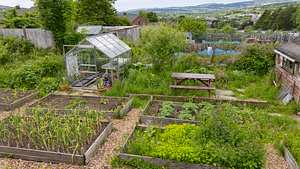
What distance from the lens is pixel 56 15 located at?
14477 mm

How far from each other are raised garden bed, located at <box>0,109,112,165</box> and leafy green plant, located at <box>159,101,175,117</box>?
5.44 ft

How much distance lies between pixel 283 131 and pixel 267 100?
261 cm

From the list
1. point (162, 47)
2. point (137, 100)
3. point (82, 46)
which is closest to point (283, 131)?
point (137, 100)

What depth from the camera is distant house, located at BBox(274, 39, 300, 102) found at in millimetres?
8738

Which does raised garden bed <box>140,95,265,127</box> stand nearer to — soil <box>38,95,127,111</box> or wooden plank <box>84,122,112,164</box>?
wooden plank <box>84,122,112,164</box>

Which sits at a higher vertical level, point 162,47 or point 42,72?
point 162,47

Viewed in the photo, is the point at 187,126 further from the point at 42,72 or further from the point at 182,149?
the point at 42,72

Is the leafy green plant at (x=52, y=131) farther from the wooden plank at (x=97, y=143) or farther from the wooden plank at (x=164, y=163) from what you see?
the wooden plank at (x=164, y=163)

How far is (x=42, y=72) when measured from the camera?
11555mm

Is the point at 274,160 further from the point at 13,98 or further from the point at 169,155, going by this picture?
the point at 13,98

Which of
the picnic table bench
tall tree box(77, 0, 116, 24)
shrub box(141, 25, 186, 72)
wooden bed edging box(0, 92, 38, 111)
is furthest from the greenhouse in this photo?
tall tree box(77, 0, 116, 24)

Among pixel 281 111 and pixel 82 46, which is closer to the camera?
pixel 281 111

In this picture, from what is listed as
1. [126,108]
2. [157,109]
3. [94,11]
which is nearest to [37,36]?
[126,108]

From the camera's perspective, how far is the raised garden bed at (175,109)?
7.46m
